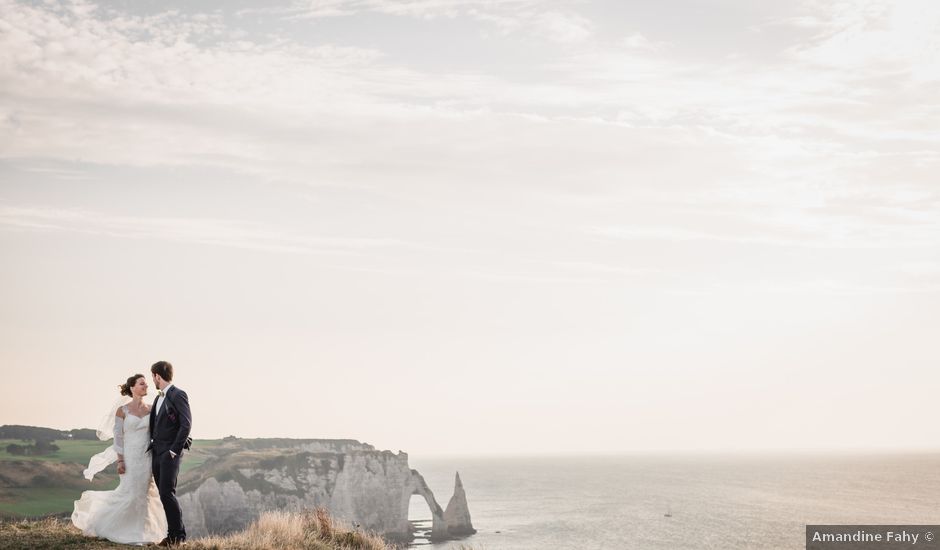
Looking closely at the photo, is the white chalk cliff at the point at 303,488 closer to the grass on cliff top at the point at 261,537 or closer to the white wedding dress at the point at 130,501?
the grass on cliff top at the point at 261,537

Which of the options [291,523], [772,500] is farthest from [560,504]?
[291,523]

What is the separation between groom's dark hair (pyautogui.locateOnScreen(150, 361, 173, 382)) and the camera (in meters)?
11.7

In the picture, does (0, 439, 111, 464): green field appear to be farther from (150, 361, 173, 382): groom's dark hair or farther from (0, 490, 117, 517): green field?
(150, 361, 173, 382): groom's dark hair


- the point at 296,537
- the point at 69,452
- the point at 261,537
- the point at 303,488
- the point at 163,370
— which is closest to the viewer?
the point at 163,370

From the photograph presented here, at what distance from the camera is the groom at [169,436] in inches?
465

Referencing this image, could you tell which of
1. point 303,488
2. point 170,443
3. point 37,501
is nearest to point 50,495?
point 37,501

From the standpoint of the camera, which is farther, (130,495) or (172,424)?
(130,495)

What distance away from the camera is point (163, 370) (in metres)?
11.7

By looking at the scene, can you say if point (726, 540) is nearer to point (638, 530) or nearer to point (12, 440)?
Result: point (638, 530)

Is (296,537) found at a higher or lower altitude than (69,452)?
higher

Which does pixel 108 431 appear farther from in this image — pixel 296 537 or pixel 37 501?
pixel 37 501

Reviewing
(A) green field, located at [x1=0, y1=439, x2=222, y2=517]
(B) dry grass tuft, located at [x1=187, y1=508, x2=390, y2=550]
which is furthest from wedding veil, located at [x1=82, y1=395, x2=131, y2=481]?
(A) green field, located at [x1=0, y1=439, x2=222, y2=517]

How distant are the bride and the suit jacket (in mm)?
392

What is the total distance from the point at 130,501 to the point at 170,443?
Result: 1.17m
